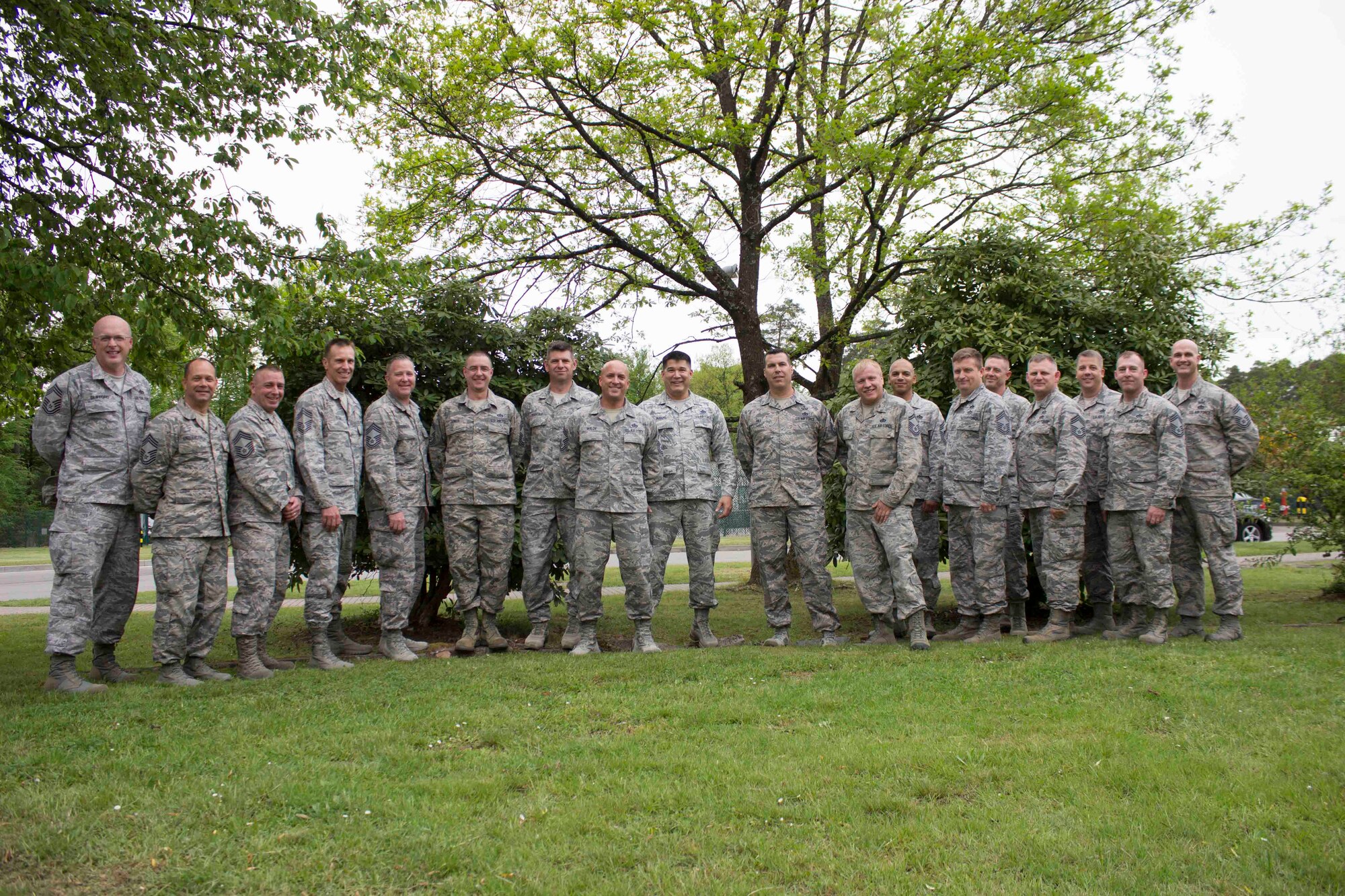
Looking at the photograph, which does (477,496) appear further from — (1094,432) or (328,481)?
(1094,432)

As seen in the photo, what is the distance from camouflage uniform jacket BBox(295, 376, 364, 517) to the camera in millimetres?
6617

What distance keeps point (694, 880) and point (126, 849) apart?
1.85m

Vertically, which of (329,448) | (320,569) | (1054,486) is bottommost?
(320,569)

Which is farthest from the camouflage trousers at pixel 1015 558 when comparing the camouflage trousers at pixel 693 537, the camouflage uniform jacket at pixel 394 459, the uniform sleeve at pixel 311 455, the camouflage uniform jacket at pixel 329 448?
the uniform sleeve at pixel 311 455

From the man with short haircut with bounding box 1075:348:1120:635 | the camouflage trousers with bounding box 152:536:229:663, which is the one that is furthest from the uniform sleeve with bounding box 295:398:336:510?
the man with short haircut with bounding box 1075:348:1120:635

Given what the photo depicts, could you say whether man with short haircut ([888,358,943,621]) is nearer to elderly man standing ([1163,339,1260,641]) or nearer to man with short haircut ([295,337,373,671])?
elderly man standing ([1163,339,1260,641])

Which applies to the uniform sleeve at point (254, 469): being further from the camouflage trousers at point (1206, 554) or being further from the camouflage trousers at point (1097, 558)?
the camouflage trousers at point (1206, 554)

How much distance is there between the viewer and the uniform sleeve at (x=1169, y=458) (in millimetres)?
6832

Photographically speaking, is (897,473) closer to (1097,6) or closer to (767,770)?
(767,770)

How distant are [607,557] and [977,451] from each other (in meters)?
3.06

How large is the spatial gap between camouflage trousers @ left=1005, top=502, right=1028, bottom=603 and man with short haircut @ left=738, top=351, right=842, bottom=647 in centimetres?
158

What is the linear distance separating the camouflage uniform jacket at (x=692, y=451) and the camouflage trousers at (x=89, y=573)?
3730mm

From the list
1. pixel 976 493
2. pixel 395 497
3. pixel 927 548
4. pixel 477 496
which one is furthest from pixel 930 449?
pixel 395 497

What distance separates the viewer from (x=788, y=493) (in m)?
7.34
